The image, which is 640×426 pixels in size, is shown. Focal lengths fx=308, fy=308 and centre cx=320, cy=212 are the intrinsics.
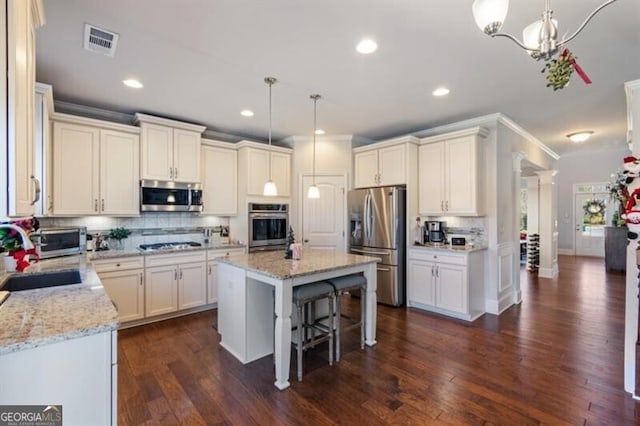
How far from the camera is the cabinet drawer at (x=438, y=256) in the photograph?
3861mm

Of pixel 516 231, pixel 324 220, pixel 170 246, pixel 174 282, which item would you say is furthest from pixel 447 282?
pixel 170 246

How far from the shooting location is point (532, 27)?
1.52m

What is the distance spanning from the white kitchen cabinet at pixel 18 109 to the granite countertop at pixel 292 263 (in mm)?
1544

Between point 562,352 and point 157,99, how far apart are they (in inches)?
197

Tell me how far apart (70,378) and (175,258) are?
8.98ft

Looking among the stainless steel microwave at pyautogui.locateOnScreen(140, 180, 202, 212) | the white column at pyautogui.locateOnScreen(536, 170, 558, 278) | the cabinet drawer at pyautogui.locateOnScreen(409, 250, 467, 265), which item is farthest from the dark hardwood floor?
the white column at pyautogui.locateOnScreen(536, 170, 558, 278)

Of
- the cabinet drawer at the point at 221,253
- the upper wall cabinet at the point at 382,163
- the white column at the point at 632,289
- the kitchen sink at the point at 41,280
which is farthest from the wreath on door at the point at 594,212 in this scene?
the kitchen sink at the point at 41,280

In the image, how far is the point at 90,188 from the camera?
3.56 meters

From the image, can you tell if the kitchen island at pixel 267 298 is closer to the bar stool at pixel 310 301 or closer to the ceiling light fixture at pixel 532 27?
the bar stool at pixel 310 301

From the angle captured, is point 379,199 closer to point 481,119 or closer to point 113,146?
point 481,119

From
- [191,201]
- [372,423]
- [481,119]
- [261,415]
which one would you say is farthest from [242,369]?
[481,119]

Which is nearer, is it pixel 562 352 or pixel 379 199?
pixel 562 352

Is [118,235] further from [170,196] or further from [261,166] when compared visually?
[261,166]

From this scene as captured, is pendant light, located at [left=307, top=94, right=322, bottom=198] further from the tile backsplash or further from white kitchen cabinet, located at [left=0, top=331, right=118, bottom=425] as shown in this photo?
white kitchen cabinet, located at [left=0, top=331, right=118, bottom=425]
